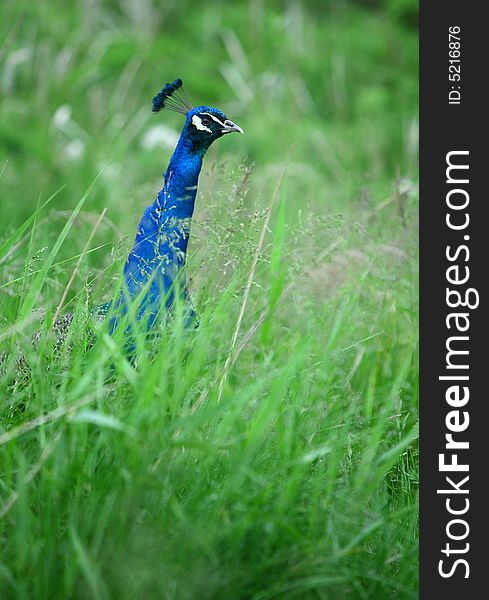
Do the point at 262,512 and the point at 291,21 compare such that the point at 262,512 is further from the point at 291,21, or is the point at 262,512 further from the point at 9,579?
the point at 291,21

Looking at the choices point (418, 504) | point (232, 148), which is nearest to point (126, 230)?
point (418, 504)

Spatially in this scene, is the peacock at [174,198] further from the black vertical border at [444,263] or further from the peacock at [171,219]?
the black vertical border at [444,263]

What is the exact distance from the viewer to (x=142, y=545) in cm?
166

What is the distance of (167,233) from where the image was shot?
2457mm

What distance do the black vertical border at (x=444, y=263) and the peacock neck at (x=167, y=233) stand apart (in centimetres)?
65

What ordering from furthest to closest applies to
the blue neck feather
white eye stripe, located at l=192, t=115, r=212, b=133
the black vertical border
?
white eye stripe, located at l=192, t=115, r=212, b=133
the blue neck feather
the black vertical border

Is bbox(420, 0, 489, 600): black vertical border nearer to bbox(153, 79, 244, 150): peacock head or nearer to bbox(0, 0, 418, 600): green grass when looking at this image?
bbox(0, 0, 418, 600): green grass

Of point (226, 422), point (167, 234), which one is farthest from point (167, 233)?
point (226, 422)

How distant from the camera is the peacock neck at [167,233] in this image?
2422mm

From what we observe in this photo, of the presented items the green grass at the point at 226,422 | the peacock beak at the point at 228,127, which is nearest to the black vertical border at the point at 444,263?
the green grass at the point at 226,422

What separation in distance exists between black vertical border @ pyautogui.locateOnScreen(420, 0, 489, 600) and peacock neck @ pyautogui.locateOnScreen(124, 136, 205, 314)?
65 cm

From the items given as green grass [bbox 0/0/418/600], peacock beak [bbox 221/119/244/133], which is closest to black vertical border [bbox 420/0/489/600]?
green grass [bbox 0/0/418/600]

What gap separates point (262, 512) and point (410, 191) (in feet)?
5.40

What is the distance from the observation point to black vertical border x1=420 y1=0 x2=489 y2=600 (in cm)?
200
